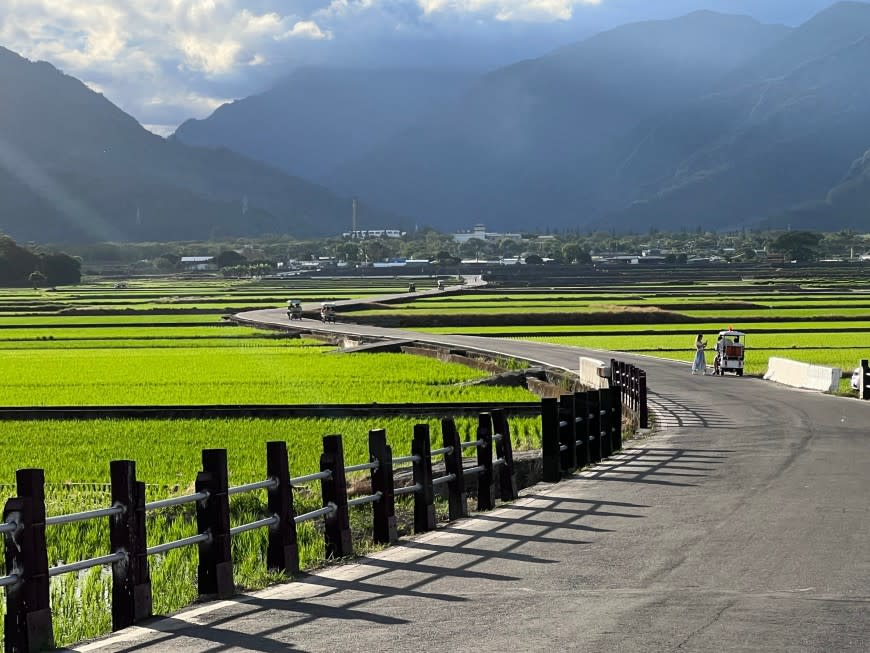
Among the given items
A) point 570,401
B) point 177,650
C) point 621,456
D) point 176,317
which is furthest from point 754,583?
point 176,317

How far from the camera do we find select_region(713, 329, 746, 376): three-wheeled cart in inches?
1784

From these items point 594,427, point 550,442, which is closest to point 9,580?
point 550,442

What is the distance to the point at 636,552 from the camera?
492 inches

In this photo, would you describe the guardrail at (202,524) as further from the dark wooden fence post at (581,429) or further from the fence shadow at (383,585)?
the dark wooden fence post at (581,429)

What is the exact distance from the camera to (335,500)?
41.8ft

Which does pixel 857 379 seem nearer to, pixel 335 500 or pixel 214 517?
pixel 335 500

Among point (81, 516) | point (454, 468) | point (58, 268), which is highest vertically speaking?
point (81, 516)

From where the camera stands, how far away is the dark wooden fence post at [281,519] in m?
11.7

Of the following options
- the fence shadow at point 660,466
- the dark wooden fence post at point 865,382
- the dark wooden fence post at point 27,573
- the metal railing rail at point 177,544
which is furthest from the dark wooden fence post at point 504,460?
the dark wooden fence post at point 865,382

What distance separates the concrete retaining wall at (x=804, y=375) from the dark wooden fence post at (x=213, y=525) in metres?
30.2

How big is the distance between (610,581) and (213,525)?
3210mm

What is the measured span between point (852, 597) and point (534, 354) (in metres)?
42.1

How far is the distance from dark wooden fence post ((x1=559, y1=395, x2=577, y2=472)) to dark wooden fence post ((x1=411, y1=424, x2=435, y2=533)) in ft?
18.0

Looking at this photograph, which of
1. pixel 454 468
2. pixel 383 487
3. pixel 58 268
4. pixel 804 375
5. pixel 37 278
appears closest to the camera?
pixel 383 487
